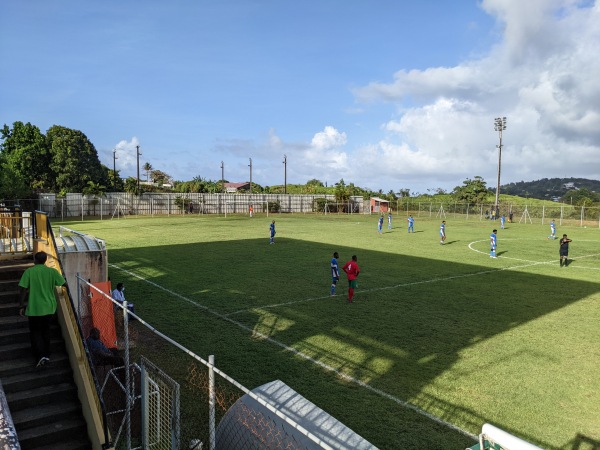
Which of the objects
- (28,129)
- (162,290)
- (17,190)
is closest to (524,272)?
(162,290)

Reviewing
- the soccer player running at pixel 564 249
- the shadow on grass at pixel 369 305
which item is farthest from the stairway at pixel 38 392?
the soccer player running at pixel 564 249

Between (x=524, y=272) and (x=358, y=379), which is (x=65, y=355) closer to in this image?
(x=358, y=379)

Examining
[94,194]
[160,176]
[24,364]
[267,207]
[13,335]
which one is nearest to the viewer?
[24,364]

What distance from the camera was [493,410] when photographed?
7.30m

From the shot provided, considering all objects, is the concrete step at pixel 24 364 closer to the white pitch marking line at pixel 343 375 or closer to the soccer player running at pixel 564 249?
the white pitch marking line at pixel 343 375

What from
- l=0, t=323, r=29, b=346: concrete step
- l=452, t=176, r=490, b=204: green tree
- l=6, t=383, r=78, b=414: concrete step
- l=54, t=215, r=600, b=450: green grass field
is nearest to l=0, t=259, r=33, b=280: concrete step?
l=0, t=323, r=29, b=346: concrete step

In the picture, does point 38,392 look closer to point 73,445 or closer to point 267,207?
point 73,445

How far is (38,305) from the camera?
671cm

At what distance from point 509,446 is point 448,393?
17.5ft

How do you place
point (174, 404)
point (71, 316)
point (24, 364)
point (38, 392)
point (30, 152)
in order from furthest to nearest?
point (30, 152) < point (71, 316) < point (24, 364) < point (38, 392) < point (174, 404)

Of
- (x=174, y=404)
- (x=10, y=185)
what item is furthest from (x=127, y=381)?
(x=10, y=185)

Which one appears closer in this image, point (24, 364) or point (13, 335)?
point (24, 364)

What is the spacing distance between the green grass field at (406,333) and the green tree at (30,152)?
45.3 meters

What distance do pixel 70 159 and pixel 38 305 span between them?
59.2m
